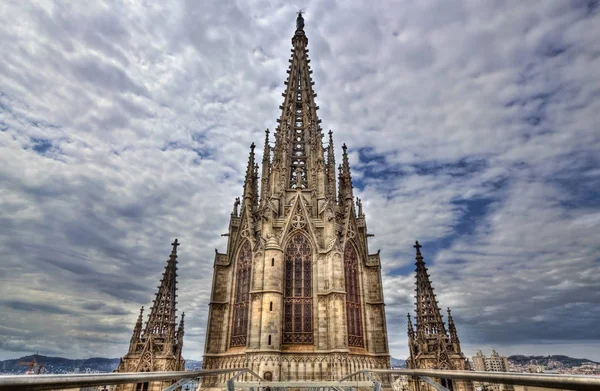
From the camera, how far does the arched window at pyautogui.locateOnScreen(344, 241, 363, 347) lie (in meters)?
26.7

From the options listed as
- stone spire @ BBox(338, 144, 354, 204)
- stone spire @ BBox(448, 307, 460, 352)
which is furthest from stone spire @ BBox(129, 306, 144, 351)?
stone spire @ BBox(448, 307, 460, 352)

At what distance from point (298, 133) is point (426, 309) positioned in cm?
2088

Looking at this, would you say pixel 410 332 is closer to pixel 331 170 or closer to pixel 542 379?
pixel 331 170

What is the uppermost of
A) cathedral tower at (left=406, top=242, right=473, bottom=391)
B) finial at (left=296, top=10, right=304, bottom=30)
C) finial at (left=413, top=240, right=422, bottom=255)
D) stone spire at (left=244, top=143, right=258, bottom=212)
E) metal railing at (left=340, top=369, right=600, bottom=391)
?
finial at (left=296, top=10, right=304, bottom=30)

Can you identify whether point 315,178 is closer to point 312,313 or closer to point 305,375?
point 312,313

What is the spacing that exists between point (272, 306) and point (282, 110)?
2171 centimetres

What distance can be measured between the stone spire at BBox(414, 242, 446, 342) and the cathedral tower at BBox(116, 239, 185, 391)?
19.4 m

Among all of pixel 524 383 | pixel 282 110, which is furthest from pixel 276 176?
pixel 524 383

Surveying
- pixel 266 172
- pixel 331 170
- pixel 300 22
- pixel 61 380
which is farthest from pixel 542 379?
pixel 300 22

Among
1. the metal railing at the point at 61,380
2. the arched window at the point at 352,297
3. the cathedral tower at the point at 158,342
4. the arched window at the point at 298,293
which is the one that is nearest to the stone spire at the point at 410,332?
the arched window at the point at 352,297

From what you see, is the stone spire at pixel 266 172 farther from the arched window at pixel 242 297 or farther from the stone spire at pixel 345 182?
the stone spire at pixel 345 182

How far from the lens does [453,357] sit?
26.3 m

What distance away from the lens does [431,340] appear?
2744 centimetres

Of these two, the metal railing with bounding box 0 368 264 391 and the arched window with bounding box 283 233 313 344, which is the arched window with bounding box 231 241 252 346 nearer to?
the arched window with bounding box 283 233 313 344
